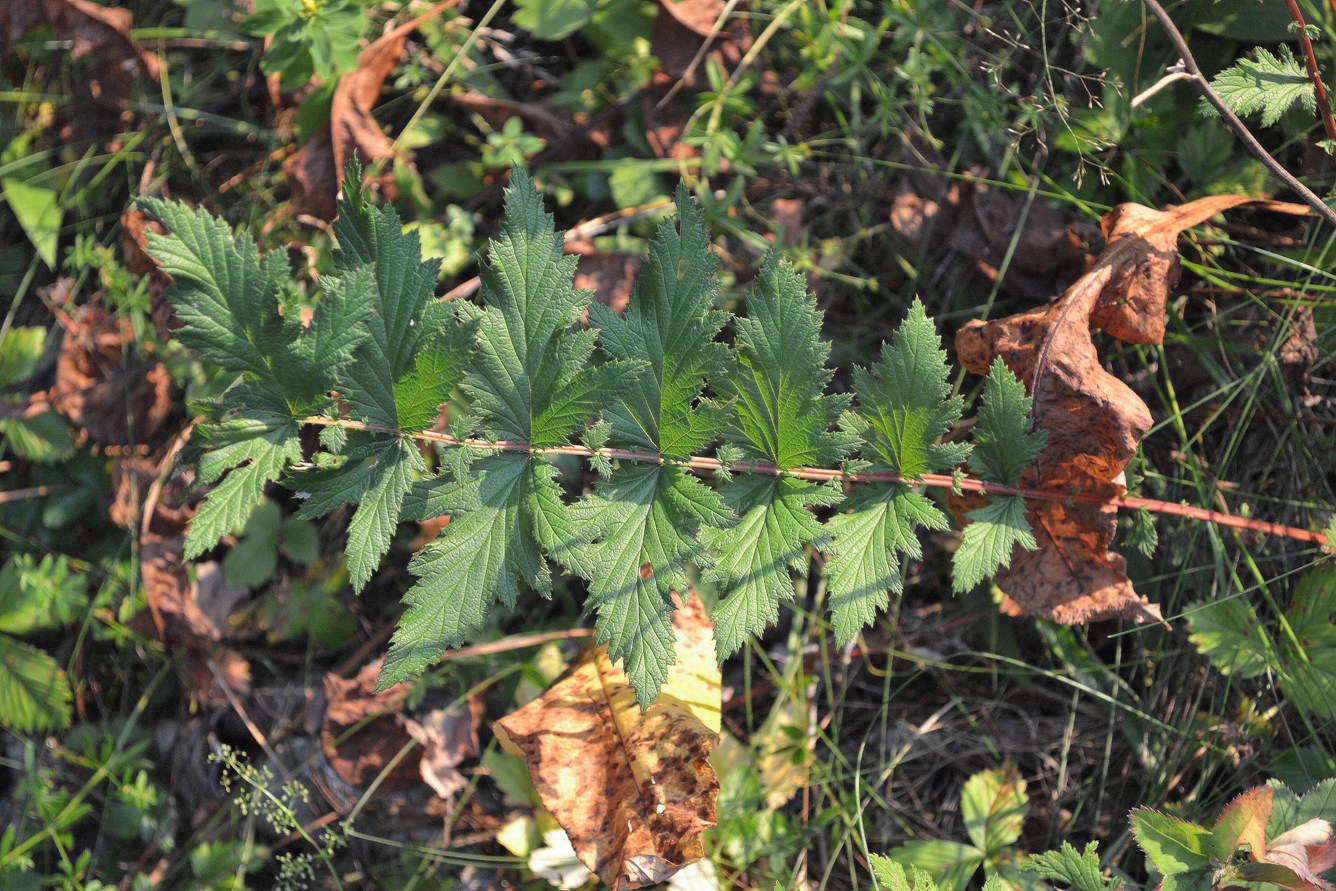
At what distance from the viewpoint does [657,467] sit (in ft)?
6.49

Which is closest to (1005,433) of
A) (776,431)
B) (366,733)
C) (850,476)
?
(850,476)

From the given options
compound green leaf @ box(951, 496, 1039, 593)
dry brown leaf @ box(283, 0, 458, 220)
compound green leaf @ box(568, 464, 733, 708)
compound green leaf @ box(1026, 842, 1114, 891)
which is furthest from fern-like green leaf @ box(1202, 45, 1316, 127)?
dry brown leaf @ box(283, 0, 458, 220)

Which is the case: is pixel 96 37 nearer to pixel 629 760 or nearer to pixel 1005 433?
pixel 629 760

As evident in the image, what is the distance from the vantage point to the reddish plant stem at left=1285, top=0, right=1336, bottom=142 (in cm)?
198

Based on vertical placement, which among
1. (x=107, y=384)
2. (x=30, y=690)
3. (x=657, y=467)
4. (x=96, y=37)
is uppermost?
(x=96, y=37)

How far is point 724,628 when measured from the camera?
1.84 m

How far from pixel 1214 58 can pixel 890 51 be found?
896 mm

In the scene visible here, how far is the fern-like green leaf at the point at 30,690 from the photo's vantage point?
10.7 ft

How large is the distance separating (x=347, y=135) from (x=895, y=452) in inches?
83.0

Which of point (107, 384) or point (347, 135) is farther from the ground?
point (347, 135)

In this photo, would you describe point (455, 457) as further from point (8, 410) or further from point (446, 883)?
point (8, 410)

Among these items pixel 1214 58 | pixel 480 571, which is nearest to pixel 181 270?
pixel 480 571

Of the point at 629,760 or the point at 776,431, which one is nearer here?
the point at 776,431

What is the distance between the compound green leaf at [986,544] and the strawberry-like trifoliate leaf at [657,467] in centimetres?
52
